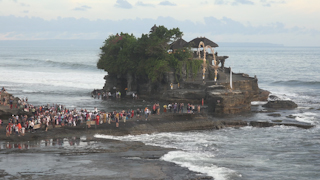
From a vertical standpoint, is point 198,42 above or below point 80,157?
above

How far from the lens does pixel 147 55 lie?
63594 mm

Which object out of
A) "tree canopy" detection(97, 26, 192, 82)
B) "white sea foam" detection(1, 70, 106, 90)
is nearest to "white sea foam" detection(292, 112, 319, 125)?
"tree canopy" detection(97, 26, 192, 82)

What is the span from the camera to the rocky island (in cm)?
5894

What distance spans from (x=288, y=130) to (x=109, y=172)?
75.1ft

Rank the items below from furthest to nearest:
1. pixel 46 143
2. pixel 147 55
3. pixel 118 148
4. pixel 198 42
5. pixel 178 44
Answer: pixel 198 42
pixel 178 44
pixel 147 55
pixel 46 143
pixel 118 148

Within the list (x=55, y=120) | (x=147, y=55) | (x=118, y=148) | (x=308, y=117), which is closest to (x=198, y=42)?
(x=147, y=55)

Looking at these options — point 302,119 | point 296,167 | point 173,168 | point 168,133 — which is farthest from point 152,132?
point 302,119

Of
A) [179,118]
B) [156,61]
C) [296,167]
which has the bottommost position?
[296,167]

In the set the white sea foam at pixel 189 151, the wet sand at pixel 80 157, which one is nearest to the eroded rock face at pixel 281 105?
the white sea foam at pixel 189 151

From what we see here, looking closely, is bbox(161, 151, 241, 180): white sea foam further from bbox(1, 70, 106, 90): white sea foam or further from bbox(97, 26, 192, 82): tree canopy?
bbox(1, 70, 106, 90): white sea foam

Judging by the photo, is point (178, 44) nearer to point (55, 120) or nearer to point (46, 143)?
point (55, 120)

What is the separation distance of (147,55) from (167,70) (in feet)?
17.7

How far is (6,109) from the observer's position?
44062 mm

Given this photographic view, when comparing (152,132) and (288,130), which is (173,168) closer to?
(152,132)
